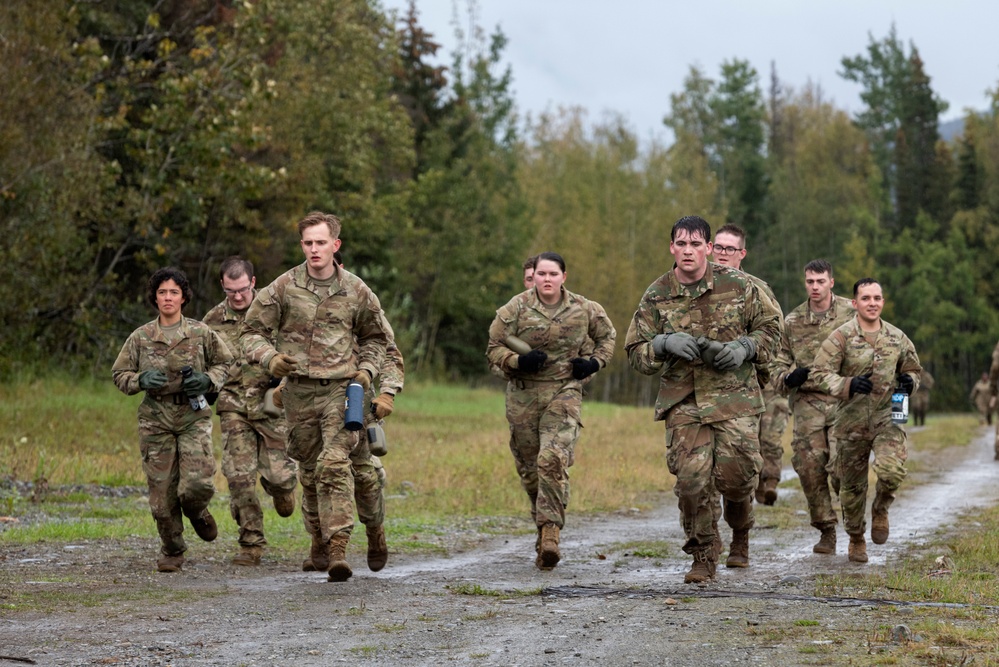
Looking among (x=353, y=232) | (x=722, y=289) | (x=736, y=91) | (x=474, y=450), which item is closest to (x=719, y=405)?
(x=722, y=289)

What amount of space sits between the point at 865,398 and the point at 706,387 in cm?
231

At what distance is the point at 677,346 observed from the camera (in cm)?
895

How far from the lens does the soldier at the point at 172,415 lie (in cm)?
1030

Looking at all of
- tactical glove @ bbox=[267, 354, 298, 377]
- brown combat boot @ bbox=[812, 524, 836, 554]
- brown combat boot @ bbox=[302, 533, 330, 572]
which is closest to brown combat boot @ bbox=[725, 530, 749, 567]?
brown combat boot @ bbox=[812, 524, 836, 554]

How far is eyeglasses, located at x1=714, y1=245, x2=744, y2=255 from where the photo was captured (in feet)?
40.2

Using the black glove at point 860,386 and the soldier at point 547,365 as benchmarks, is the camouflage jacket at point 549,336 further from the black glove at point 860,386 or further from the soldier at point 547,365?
the black glove at point 860,386

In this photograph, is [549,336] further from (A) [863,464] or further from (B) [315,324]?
(A) [863,464]

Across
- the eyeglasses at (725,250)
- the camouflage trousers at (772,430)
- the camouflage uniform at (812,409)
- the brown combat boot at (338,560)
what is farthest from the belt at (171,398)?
the camouflage trousers at (772,430)

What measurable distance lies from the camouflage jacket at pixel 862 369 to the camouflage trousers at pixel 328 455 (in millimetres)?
3836

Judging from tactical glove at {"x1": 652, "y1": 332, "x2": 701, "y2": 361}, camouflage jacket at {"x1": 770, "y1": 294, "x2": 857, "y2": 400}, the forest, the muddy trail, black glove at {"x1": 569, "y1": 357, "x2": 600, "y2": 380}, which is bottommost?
the muddy trail

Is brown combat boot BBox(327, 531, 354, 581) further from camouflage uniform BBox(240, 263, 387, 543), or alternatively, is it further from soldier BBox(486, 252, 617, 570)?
soldier BBox(486, 252, 617, 570)

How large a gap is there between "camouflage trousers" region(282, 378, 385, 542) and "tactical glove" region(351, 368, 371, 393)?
92 millimetres

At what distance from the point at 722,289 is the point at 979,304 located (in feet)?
223

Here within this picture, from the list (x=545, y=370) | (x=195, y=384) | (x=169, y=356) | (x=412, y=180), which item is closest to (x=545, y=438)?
(x=545, y=370)
